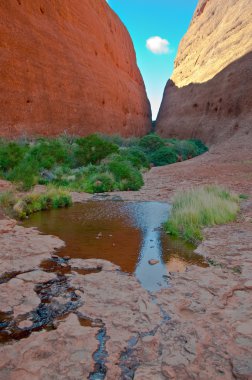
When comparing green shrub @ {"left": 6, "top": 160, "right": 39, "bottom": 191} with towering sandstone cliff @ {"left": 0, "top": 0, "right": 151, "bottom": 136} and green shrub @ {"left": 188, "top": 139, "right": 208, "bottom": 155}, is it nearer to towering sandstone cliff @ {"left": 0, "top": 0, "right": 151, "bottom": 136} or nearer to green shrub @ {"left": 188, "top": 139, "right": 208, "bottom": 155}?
towering sandstone cliff @ {"left": 0, "top": 0, "right": 151, "bottom": 136}

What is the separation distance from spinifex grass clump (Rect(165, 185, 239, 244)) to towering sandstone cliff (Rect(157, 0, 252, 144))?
1749cm

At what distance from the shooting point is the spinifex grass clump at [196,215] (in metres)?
6.92

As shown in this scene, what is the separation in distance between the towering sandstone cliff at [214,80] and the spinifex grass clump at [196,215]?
57.4 ft

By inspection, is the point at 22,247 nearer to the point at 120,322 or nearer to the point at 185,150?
the point at 120,322

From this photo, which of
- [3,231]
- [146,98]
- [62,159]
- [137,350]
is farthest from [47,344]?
[146,98]

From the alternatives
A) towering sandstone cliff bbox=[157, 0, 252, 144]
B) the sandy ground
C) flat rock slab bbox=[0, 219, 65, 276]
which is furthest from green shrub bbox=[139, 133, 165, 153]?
the sandy ground

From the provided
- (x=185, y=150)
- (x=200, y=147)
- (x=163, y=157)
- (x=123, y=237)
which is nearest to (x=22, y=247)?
(x=123, y=237)

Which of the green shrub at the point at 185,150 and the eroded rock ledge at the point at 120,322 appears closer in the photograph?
the eroded rock ledge at the point at 120,322

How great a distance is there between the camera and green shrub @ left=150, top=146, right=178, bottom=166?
76.4 feet

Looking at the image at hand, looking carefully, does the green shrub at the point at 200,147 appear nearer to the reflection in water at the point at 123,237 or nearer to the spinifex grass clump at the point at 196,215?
the reflection in water at the point at 123,237

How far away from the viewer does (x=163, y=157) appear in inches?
930

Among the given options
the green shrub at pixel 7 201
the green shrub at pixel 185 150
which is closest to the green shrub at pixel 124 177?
the green shrub at pixel 7 201

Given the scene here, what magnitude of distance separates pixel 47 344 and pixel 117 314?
0.78 m

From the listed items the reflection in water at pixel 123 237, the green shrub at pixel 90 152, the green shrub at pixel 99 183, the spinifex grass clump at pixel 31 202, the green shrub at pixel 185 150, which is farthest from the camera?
the green shrub at pixel 185 150
